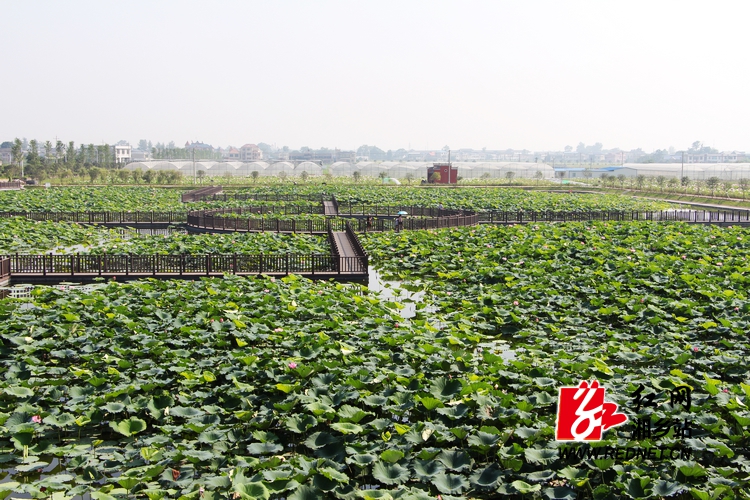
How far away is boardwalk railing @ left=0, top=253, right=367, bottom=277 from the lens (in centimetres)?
1884

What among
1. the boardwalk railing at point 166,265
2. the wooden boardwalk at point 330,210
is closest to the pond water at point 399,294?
Answer: the boardwalk railing at point 166,265

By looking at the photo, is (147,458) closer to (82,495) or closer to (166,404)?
(82,495)

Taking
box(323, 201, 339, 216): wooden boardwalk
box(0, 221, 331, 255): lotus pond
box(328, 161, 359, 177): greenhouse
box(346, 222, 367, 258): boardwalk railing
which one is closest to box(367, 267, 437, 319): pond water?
box(346, 222, 367, 258): boardwalk railing

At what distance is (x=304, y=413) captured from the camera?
28.3 ft

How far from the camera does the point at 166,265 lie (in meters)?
19.3

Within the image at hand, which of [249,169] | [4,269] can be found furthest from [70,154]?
[4,269]

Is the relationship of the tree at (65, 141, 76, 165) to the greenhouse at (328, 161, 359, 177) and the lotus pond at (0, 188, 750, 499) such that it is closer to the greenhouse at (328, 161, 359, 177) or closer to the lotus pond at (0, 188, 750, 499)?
the greenhouse at (328, 161, 359, 177)

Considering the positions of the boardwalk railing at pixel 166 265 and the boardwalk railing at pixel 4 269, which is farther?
the boardwalk railing at pixel 166 265

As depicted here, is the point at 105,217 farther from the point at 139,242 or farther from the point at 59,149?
the point at 59,149

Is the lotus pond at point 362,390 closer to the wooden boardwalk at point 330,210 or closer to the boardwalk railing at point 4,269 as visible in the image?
the boardwalk railing at point 4,269

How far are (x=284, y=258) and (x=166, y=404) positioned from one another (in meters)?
11.2

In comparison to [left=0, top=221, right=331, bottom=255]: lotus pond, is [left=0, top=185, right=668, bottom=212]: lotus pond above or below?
above

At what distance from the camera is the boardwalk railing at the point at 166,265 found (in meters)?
18.8

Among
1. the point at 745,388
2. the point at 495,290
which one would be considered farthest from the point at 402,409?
the point at 495,290
